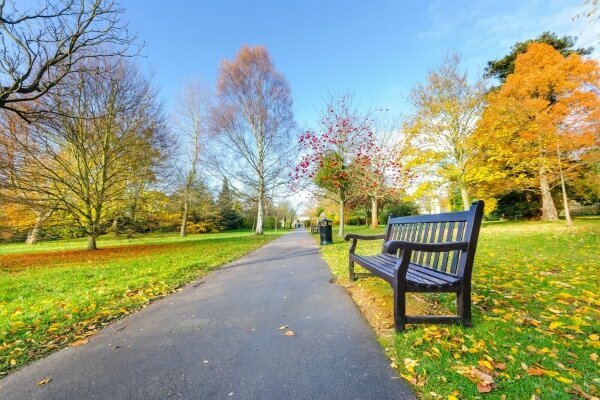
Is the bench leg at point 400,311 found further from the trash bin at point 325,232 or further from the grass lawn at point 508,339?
the trash bin at point 325,232

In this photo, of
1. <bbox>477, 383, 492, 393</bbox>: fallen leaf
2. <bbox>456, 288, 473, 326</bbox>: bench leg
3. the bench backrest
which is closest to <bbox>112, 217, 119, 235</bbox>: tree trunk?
the bench backrest

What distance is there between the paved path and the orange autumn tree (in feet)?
51.0

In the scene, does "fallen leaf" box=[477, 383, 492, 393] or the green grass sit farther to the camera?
the green grass

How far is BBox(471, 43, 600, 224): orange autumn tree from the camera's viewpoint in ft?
46.8

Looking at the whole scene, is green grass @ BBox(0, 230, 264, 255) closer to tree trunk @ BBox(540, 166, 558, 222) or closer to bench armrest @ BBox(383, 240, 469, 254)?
bench armrest @ BBox(383, 240, 469, 254)

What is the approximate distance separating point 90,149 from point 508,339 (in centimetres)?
1517

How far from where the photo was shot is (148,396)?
1992 millimetres

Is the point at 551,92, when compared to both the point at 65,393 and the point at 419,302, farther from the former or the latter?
the point at 65,393

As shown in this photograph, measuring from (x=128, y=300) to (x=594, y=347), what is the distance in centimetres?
561

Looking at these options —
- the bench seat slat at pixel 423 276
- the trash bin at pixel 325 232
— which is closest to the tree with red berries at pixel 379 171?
the trash bin at pixel 325 232

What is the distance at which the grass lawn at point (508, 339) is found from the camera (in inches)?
73.4

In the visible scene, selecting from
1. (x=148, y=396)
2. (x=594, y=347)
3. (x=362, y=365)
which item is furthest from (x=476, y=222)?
(x=148, y=396)

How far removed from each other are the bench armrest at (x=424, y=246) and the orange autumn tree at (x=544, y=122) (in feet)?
49.1

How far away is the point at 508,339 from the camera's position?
98.4 inches
